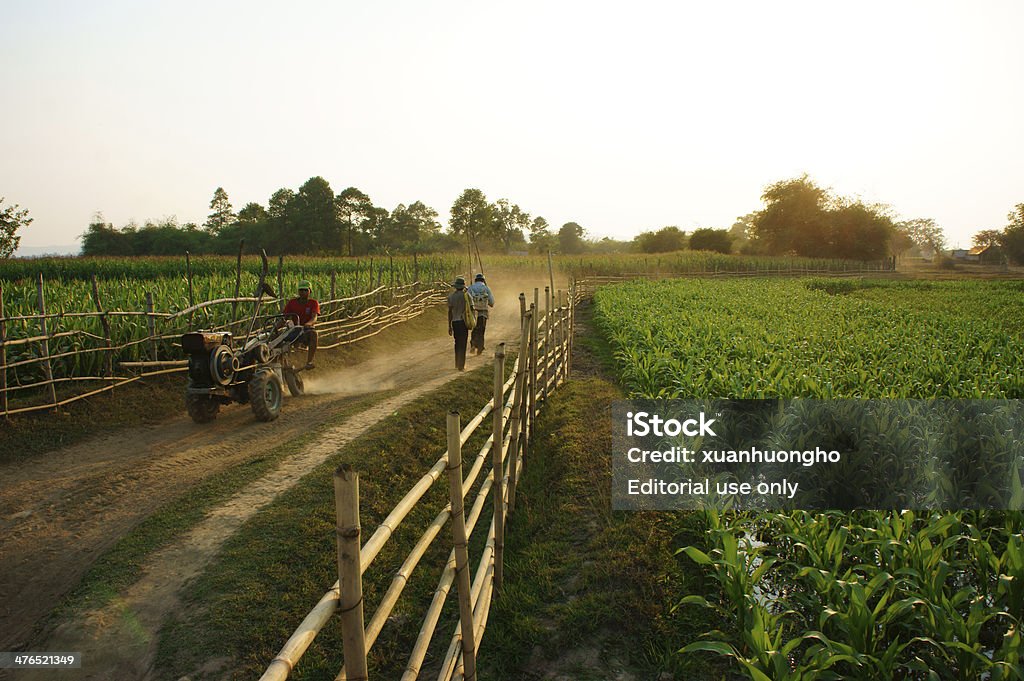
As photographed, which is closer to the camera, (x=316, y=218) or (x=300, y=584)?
(x=300, y=584)

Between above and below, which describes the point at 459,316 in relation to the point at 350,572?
above

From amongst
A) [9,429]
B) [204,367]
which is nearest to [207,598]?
[204,367]

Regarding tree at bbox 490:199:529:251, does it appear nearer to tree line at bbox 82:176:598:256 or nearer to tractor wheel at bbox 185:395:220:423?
tree line at bbox 82:176:598:256

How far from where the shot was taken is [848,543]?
411 centimetres

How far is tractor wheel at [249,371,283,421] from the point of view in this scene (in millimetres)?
7375

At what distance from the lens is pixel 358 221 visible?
189ft

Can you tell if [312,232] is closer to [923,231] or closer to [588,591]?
[588,591]

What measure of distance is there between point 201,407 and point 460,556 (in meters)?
5.55

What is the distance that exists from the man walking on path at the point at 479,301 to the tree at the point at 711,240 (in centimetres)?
4823

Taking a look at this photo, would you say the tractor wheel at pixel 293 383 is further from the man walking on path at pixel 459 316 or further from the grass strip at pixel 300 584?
the grass strip at pixel 300 584

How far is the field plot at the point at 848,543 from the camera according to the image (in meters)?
2.99
